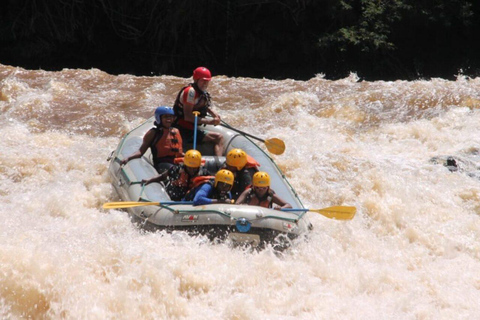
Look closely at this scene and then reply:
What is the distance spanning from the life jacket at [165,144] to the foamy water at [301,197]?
2.02 ft

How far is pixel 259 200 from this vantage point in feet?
16.0

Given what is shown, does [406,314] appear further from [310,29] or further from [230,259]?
[310,29]

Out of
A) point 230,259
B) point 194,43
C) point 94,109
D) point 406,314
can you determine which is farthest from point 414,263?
point 194,43

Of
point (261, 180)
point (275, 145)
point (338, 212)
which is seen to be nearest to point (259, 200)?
point (261, 180)

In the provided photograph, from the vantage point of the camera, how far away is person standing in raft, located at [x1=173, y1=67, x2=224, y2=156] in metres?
6.23

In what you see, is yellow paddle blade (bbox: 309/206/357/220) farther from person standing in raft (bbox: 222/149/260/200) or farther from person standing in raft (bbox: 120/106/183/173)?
person standing in raft (bbox: 120/106/183/173)

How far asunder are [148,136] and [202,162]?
0.58m

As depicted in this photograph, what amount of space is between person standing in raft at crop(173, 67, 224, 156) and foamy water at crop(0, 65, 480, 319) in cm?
90

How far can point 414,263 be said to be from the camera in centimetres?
484

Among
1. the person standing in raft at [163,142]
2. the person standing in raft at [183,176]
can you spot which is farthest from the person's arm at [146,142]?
the person standing in raft at [183,176]

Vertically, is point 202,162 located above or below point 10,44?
above

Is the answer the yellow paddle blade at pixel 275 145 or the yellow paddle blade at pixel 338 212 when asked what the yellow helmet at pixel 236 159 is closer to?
the yellow paddle blade at pixel 338 212

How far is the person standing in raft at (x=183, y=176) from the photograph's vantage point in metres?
5.06

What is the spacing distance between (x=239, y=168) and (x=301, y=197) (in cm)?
114
